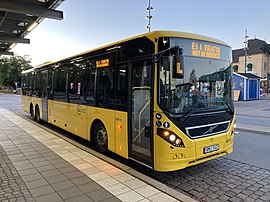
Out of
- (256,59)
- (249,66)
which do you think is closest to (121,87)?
(256,59)

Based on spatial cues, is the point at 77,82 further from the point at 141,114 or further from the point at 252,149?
the point at 252,149

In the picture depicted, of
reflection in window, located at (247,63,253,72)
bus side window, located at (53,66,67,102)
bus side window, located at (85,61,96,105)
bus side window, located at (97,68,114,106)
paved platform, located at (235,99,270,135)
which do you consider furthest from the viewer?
reflection in window, located at (247,63,253,72)

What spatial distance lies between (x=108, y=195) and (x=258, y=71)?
201ft

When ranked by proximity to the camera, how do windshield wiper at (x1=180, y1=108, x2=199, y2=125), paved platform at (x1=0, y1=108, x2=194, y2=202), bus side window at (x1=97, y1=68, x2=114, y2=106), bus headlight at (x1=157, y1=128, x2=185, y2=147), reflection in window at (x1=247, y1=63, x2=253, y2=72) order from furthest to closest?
reflection in window at (x1=247, y1=63, x2=253, y2=72), bus side window at (x1=97, y1=68, x2=114, y2=106), windshield wiper at (x1=180, y1=108, x2=199, y2=125), bus headlight at (x1=157, y1=128, x2=185, y2=147), paved platform at (x1=0, y1=108, x2=194, y2=202)

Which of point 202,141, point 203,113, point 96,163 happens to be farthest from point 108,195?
point 203,113

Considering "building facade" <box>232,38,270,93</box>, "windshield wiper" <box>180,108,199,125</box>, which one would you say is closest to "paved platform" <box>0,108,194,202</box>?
"windshield wiper" <box>180,108,199,125</box>

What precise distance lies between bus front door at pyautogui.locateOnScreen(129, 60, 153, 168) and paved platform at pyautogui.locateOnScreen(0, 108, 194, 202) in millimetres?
517

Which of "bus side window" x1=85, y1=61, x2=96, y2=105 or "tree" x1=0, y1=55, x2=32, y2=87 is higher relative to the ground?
"tree" x1=0, y1=55, x2=32, y2=87

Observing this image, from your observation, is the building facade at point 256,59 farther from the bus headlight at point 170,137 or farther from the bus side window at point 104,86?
the bus headlight at point 170,137

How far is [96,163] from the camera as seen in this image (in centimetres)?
534

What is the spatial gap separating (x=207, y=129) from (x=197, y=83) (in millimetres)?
970

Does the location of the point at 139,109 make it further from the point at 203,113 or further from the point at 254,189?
the point at 254,189

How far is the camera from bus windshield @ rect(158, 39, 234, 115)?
Answer: 428 centimetres

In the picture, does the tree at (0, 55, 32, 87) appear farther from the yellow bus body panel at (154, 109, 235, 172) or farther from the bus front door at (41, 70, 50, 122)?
the yellow bus body panel at (154, 109, 235, 172)
